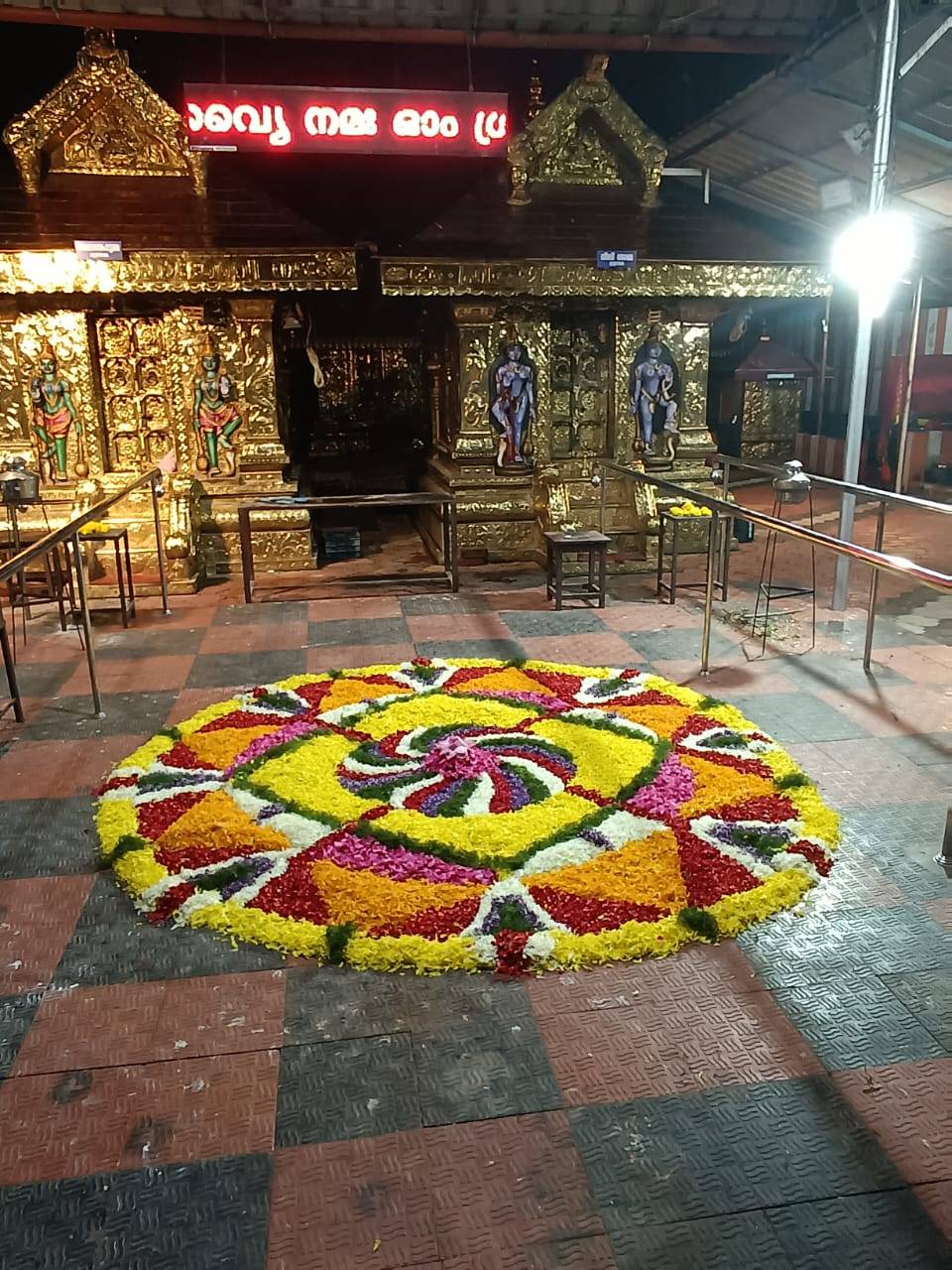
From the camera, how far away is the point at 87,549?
9.70 m

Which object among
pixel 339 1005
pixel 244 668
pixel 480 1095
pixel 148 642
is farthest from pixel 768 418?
pixel 480 1095

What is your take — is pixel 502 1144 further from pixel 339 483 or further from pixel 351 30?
pixel 339 483

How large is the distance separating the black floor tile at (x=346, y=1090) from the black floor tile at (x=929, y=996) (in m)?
1.70

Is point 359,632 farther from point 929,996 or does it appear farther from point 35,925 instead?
point 929,996

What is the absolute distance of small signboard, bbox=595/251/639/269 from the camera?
10.1m

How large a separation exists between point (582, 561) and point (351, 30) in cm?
574

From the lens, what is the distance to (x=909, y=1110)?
8.88ft

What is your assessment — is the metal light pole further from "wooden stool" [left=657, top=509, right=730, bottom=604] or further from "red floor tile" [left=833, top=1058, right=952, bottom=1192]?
"red floor tile" [left=833, top=1058, right=952, bottom=1192]

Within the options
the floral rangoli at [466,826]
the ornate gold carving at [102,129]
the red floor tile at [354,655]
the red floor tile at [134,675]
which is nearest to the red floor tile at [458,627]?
the red floor tile at [354,655]

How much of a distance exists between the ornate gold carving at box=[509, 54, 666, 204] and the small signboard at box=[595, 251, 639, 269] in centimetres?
128

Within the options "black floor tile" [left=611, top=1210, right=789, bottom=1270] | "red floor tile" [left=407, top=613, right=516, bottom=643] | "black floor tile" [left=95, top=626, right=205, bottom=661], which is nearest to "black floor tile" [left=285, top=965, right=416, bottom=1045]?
"black floor tile" [left=611, top=1210, right=789, bottom=1270]

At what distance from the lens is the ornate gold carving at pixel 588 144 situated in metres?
10.4

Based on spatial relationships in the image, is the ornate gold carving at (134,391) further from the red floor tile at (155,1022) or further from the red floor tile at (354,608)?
the red floor tile at (155,1022)

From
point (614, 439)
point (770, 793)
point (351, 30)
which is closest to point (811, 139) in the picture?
point (614, 439)
